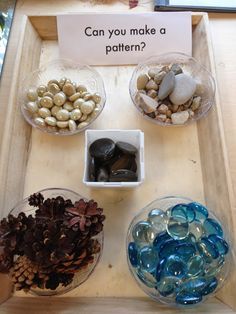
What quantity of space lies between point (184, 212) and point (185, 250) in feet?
0.16

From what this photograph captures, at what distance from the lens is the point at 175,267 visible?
0.34 meters

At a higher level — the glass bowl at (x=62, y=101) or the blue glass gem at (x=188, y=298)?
the glass bowl at (x=62, y=101)

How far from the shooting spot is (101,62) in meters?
0.55

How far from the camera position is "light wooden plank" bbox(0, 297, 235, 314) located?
35cm

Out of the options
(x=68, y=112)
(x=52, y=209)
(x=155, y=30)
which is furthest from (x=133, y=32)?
(x=52, y=209)

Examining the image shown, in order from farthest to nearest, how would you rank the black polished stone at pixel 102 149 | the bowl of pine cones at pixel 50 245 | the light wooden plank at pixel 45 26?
1. the light wooden plank at pixel 45 26
2. the black polished stone at pixel 102 149
3. the bowl of pine cones at pixel 50 245

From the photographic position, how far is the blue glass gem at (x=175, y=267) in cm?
33

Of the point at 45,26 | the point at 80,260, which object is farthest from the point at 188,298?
the point at 45,26

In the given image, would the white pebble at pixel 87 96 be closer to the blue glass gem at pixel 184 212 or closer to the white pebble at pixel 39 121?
the white pebble at pixel 39 121

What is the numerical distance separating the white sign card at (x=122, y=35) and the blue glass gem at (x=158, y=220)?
296 mm

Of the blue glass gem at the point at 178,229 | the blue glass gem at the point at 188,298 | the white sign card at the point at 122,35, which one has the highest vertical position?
the white sign card at the point at 122,35

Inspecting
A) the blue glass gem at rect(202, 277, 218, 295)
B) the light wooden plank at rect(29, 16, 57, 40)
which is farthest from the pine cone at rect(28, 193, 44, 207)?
the light wooden plank at rect(29, 16, 57, 40)

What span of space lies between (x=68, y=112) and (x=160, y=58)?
199 mm

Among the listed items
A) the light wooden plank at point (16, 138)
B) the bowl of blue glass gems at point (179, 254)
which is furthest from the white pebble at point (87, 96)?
the bowl of blue glass gems at point (179, 254)
